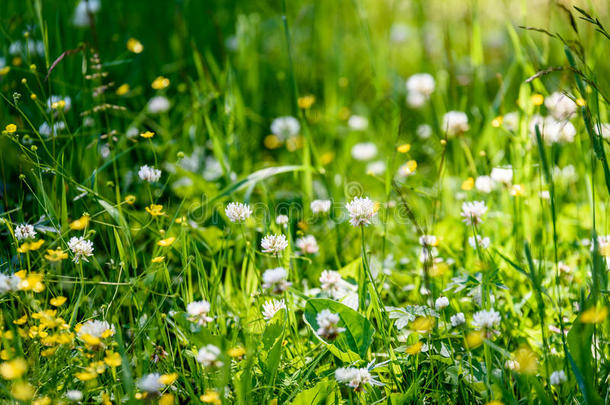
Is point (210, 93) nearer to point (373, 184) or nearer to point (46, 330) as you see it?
point (373, 184)

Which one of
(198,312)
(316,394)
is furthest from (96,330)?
(316,394)

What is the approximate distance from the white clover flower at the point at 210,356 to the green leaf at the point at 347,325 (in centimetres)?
23

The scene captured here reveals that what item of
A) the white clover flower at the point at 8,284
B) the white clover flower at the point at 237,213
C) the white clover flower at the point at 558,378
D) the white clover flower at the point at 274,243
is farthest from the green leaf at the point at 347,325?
the white clover flower at the point at 8,284

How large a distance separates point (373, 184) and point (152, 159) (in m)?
0.81

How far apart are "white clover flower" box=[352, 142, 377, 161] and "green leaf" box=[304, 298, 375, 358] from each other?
1.00m

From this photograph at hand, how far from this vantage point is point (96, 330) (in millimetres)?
1091

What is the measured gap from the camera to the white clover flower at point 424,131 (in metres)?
2.20

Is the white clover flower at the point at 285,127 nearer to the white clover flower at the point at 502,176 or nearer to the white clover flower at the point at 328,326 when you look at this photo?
the white clover flower at the point at 502,176

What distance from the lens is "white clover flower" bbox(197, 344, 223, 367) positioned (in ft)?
3.30

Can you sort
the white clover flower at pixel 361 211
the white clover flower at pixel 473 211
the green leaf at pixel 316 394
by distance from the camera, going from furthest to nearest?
the white clover flower at pixel 473 211 → the white clover flower at pixel 361 211 → the green leaf at pixel 316 394

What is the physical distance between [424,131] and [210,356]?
154cm

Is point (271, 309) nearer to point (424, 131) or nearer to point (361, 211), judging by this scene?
point (361, 211)

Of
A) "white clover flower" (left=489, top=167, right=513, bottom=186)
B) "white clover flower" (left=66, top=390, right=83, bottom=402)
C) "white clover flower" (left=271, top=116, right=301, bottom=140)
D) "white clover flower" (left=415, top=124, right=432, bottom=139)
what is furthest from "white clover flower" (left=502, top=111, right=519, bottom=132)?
"white clover flower" (left=66, top=390, right=83, bottom=402)

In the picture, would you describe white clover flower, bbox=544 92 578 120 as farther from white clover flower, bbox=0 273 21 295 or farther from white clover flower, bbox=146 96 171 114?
white clover flower, bbox=0 273 21 295
